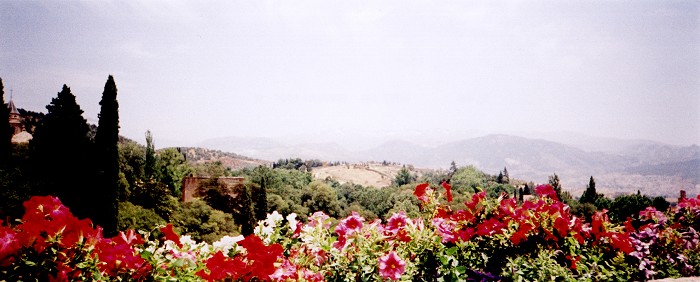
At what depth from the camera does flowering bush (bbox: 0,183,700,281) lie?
1.95 m

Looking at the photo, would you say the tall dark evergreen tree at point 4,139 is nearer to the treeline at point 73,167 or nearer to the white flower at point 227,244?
the treeline at point 73,167

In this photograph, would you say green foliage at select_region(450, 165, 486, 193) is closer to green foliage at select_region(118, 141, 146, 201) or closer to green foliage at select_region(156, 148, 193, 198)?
green foliage at select_region(156, 148, 193, 198)

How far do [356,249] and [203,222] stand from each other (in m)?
33.8

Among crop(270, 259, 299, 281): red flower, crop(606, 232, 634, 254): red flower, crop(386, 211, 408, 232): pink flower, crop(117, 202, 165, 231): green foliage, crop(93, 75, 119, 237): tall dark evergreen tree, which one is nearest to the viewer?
crop(270, 259, 299, 281): red flower

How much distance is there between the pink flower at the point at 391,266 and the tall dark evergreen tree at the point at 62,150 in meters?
22.4

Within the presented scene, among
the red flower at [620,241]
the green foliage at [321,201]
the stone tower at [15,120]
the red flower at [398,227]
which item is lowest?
the green foliage at [321,201]

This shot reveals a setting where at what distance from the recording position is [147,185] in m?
30.7

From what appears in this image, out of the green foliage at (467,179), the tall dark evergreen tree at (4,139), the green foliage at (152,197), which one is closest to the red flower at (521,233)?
the green foliage at (152,197)

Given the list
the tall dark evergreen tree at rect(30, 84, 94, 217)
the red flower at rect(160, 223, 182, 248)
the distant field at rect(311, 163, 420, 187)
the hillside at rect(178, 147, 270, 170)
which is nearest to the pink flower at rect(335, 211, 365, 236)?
the red flower at rect(160, 223, 182, 248)

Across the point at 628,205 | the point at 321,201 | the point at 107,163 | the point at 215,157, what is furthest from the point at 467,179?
the point at 215,157

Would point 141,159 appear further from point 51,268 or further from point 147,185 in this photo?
point 51,268

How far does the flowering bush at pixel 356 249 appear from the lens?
1945mm

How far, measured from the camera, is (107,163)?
1986cm

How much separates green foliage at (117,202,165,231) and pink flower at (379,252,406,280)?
78.6ft
